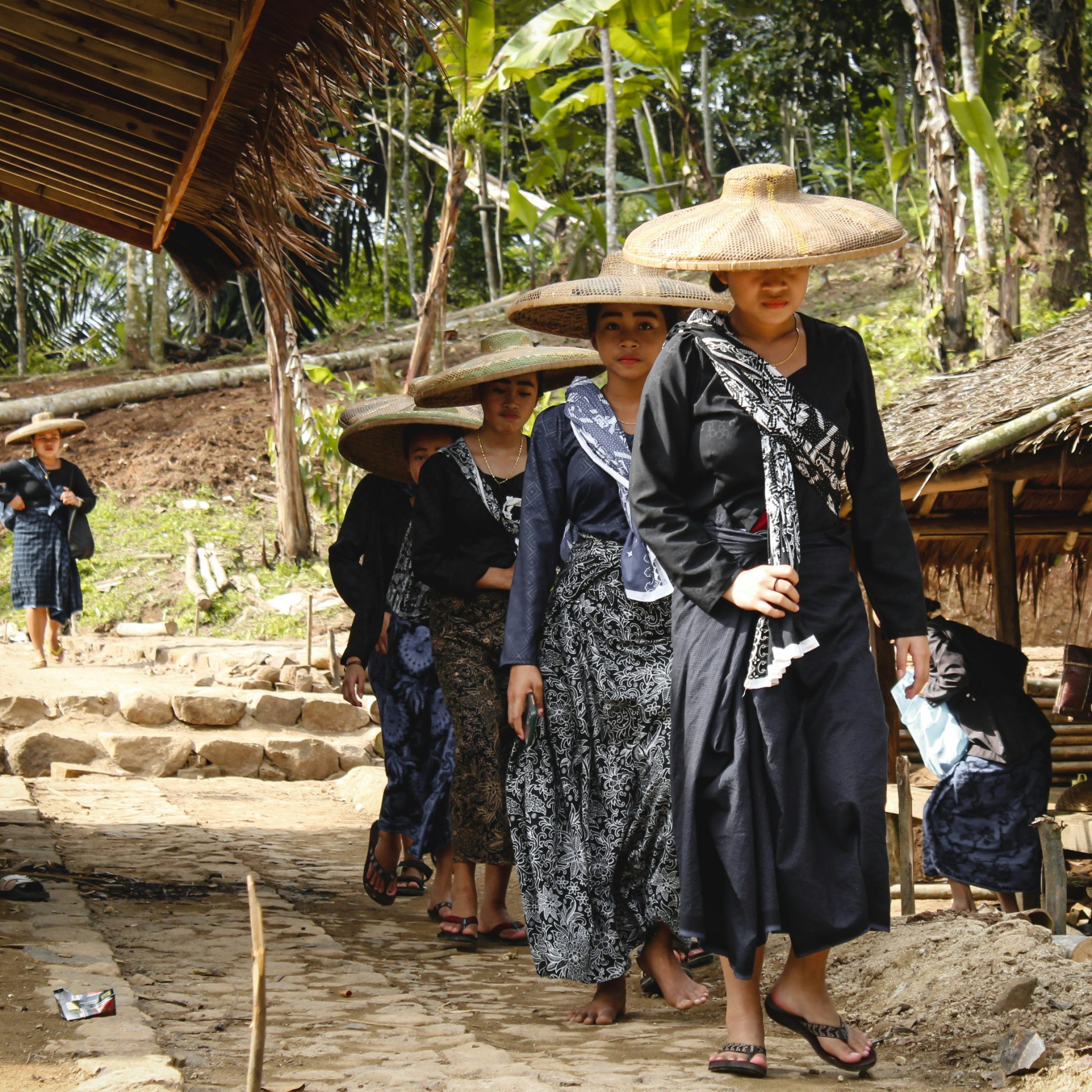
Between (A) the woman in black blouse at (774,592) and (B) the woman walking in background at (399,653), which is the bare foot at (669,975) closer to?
(A) the woman in black blouse at (774,592)

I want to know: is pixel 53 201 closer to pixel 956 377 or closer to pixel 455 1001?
pixel 455 1001

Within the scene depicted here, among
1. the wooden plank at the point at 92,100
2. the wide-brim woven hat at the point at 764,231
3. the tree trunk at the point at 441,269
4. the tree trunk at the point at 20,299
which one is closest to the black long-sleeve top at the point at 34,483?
the tree trunk at the point at 441,269

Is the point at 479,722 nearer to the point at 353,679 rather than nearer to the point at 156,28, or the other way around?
the point at 353,679

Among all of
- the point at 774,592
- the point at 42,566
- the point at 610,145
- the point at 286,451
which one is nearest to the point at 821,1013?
the point at 774,592

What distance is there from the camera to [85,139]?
4305 mm

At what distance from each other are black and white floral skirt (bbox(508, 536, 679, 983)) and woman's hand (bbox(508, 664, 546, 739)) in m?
0.07

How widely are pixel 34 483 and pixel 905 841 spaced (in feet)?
24.2

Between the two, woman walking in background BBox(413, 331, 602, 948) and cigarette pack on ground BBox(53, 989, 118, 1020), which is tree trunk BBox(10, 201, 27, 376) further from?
cigarette pack on ground BBox(53, 989, 118, 1020)

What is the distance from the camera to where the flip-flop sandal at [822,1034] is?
2.64m

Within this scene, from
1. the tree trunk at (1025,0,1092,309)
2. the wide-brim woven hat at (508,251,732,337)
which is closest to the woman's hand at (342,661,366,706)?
the wide-brim woven hat at (508,251,732,337)

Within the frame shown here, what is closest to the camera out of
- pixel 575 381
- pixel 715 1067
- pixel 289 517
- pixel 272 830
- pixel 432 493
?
pixel 715 1067

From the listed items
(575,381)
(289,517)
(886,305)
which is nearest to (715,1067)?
(575,381)

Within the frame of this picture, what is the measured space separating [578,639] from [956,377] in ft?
16.3

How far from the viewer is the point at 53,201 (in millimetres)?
4871
